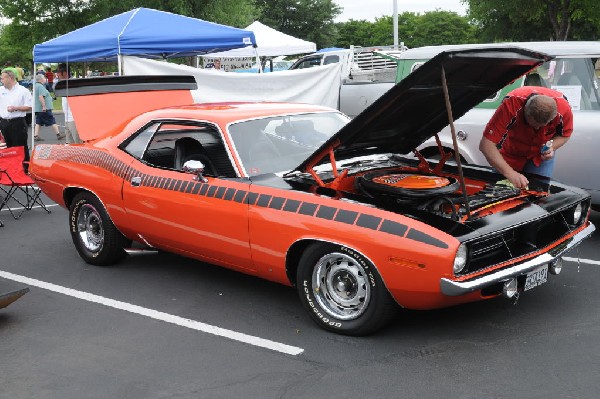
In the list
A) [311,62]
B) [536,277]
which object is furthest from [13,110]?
[311,62]

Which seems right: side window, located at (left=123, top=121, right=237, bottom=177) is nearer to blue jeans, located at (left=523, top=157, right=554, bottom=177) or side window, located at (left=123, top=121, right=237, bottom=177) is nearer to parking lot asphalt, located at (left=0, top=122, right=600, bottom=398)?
parking lot asphalt, located at (left=0, top=122, right=600, bottom=398)

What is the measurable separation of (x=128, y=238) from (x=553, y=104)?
3.80 meters

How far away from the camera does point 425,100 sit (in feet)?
16.2

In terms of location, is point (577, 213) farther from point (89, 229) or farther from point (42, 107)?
point (42, 107)

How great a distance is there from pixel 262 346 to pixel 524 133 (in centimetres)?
292

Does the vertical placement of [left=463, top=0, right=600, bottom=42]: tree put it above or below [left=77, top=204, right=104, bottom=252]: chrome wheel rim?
above

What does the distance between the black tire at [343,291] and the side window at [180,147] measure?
40.4 inches

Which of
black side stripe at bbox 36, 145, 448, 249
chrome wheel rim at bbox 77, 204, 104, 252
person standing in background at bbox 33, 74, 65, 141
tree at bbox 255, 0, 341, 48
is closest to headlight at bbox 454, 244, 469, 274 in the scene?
black side stripe at bbox 36, 145, 448, 249

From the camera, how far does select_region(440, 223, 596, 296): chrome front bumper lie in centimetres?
404

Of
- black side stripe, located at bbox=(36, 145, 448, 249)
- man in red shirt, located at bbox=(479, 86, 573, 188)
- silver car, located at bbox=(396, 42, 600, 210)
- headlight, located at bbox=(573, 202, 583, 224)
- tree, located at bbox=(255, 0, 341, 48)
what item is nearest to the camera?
black side stripe, located at bbox=(36, 145, 448, 249)

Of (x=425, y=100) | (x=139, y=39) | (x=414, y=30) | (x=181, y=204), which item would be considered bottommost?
(x=181, y=204)

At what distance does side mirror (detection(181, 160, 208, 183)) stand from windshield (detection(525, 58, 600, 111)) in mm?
3877

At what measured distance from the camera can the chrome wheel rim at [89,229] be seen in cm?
647

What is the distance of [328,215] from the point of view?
176 inches
